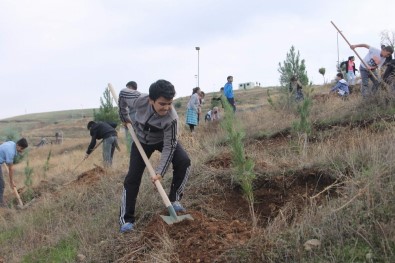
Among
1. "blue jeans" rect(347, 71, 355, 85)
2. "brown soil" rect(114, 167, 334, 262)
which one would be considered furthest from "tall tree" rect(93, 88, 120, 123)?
"brown soil" rect(114, 167, 334, 262)

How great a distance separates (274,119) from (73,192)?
17.5ft

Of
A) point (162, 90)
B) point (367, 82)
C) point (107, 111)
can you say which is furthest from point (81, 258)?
point (107, 111)

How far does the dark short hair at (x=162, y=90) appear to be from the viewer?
402 centimetres

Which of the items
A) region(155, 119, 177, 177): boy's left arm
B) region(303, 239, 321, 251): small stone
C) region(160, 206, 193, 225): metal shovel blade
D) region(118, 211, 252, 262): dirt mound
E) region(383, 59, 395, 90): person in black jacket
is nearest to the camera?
region(303, 239, 321, 251): small stone

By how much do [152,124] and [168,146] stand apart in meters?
0.27

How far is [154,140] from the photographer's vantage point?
4.51 meters

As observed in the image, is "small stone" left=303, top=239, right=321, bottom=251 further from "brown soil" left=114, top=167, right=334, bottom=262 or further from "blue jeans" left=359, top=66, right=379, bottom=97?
"blue jeans" left=359, top=66, right=379, bottom=97

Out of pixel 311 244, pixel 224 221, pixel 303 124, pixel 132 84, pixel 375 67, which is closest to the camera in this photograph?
pixel 311 244

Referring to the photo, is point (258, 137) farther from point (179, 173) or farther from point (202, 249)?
point (202, 249)

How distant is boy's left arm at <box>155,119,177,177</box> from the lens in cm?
425

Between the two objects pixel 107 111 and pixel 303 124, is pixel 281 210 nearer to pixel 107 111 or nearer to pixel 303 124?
pixel 303 124

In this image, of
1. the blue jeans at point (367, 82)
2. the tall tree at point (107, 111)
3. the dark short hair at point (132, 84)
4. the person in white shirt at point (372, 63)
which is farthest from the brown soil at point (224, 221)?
the tall tree at point (107, 111)

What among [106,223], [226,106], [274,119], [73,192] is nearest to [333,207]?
[226,106]

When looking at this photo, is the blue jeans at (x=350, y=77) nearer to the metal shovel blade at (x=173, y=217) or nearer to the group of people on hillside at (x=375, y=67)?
the group of people on hillside at (x=375, y=67)
